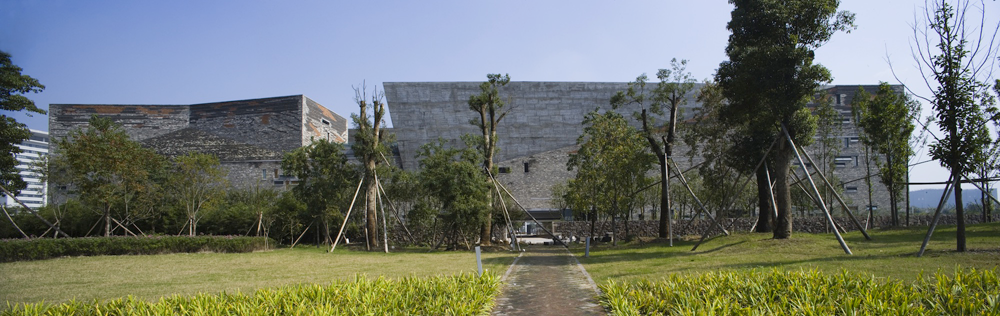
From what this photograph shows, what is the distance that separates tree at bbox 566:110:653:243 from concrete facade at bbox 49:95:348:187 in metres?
34.2

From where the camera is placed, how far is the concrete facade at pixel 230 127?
53.0 metres

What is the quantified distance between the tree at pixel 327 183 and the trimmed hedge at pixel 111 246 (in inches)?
169

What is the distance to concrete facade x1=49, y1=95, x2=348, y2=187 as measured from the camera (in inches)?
2085

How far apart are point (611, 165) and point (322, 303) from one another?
19.0 m

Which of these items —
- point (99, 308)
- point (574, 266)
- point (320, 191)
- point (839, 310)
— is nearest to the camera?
point (839, 310)

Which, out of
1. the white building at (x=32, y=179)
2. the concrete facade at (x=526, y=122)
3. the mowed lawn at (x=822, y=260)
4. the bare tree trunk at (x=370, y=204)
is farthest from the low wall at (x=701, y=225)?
the white building at (x=32, y=179)

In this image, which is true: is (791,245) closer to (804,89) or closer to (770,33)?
(804,89)

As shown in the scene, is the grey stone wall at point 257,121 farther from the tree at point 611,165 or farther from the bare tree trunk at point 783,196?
the bare tree trunk at point 783,196

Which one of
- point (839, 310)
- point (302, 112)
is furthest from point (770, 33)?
point (302, 112)

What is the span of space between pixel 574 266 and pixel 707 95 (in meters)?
15.8

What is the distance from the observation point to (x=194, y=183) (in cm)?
3141

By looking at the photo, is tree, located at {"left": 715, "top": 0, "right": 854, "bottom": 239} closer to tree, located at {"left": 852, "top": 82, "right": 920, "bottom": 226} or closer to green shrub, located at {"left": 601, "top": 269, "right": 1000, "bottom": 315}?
tree, located at {"left": 852, "top": 82, "right": 920, "bottom": 226}

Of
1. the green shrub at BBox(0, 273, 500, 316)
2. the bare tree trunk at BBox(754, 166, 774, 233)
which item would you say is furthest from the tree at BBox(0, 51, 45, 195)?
the bare tree trunk at BBox(754, 166, 774, 233)

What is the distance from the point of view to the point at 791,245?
1627 centimetres
